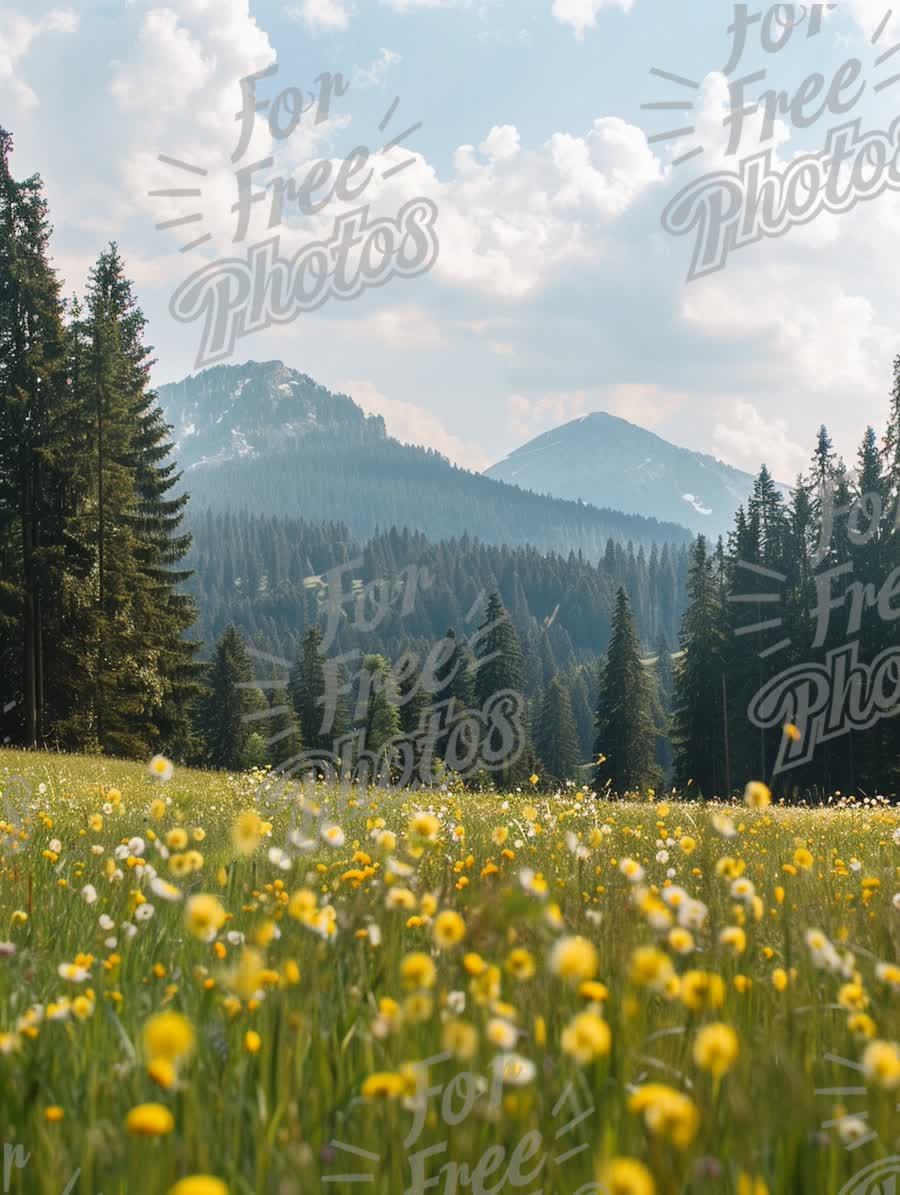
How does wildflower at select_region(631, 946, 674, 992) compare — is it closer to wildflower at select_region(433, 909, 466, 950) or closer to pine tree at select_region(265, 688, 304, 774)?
wildflower at select_region(433, 909, 466, 950)

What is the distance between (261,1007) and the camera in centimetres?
206

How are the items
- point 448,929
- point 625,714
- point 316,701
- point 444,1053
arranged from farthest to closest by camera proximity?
1. point 316,701
2. point 625,714
3. point 444,1053
4. point 448,929

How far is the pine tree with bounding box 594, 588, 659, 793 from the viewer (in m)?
57.2

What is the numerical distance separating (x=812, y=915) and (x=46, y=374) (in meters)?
30.0

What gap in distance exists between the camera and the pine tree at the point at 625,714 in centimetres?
5725

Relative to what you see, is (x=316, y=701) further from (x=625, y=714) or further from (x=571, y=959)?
(x=571, y=959)

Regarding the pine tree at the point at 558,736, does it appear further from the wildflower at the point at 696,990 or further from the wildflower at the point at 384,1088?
the wildflower at the point at 384,1088

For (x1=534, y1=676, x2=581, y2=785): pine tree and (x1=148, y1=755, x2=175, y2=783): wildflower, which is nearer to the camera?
(x1=148, y1=755, x2=175, y2=783): wildflower

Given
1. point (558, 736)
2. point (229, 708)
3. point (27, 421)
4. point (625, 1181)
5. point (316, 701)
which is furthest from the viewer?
point (558, 736)

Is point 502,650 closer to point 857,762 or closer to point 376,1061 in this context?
point 857,762

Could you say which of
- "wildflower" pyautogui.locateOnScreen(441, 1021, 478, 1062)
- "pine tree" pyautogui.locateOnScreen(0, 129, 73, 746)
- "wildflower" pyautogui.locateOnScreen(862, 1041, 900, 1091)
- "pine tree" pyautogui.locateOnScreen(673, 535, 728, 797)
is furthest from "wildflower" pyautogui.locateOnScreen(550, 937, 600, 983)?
"pine tree" pyautogui.locateOnScreen(673, 535, 728, 797)

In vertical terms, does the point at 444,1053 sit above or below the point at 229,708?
above

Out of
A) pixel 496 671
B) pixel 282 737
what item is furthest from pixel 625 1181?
pixel 282 737

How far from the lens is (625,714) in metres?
57.9
